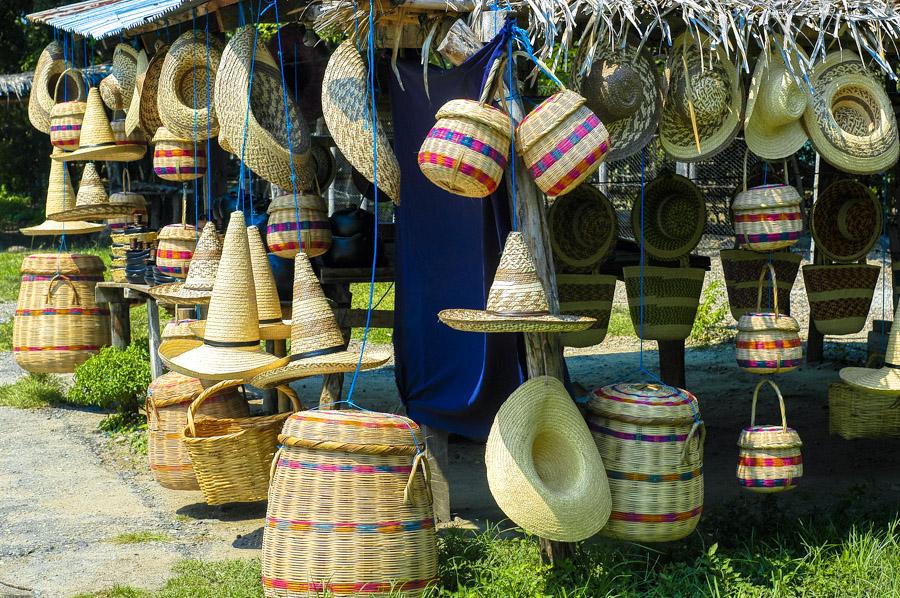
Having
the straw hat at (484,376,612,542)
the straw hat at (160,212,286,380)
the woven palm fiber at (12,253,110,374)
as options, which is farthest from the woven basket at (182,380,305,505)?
the woven palm fiber at (12,253,110,374)

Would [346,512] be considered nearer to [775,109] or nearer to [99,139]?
[775,109]

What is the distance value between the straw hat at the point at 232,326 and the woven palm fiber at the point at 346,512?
86 cm

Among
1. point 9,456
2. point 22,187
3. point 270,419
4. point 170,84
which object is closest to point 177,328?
point 270,419

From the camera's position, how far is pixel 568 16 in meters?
4.05

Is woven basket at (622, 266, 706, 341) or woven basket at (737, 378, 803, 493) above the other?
woven basket at (622, 266, 706, 341)

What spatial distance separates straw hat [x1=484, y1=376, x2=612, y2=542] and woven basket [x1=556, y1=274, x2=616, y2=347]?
239 centimetres

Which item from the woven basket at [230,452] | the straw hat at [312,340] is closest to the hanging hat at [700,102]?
the straw hat at [312,340]

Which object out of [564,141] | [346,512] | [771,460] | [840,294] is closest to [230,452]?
[346,512]

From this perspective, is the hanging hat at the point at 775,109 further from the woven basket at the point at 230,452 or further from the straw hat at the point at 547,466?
the woven basket at the point at 230,452

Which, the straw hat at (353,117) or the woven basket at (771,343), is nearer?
the straw hat at (353,117)

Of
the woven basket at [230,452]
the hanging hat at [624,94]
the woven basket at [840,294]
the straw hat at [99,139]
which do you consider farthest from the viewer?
the straw hat at [99,139]

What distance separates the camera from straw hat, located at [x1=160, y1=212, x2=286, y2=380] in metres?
4.76

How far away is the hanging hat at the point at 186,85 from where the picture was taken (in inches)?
232

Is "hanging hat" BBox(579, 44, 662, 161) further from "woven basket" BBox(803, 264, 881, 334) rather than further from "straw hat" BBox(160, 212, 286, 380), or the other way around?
"woven basket" BBox(803, 264, 881, 334)
